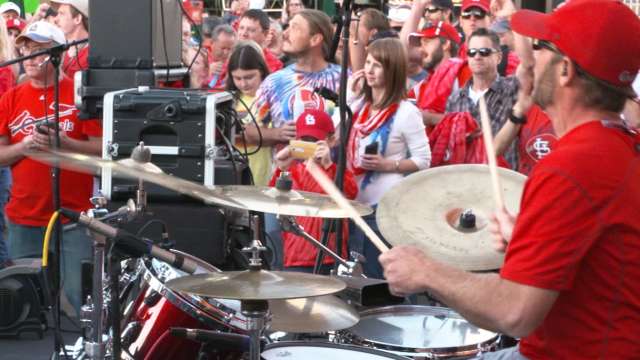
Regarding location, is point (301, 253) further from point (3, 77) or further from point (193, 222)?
point (3, 77)

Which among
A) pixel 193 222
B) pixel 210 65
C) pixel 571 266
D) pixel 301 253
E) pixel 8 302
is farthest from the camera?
pixel 210 65

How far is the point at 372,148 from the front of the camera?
5641 millimetres

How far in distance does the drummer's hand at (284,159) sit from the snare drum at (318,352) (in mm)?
1783

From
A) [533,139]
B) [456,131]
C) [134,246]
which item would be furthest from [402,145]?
[134,246]

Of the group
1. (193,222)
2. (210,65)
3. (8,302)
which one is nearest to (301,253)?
(193,222)

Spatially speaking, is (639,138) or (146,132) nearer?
(639,138)

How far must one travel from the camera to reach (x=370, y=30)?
7348 mm

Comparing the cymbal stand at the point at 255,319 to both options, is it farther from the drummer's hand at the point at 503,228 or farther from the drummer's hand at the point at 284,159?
the drummer's hand at the point at 284,159

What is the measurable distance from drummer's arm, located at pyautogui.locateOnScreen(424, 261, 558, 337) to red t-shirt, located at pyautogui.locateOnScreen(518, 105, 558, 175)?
3044 mm

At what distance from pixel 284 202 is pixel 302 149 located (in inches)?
54.5

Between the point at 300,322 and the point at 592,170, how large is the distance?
5.35 ft

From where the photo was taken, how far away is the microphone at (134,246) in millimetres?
3354

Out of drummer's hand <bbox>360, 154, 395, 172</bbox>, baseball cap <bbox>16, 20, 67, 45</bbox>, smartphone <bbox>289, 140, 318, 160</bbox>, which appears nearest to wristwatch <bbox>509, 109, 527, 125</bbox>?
drummer's hand <bbox>360, 154, 395, 172</bbox>

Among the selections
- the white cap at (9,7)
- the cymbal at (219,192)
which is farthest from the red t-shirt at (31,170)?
the white cap at (9,7)
